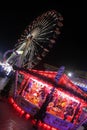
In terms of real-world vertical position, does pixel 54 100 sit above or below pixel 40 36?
below

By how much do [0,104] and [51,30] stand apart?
1018 cm

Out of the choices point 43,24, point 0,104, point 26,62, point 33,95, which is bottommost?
point 0,104

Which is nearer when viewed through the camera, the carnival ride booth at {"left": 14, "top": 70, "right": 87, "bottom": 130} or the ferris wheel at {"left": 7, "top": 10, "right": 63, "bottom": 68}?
the carnival ride booth at {"left": 14, "top": 70, "right": 87, "bottom": 130}

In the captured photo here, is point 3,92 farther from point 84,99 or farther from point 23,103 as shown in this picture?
point 84,99

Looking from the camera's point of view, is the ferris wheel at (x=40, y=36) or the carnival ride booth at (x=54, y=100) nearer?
the carnival ride booth at (x=54, y=100)

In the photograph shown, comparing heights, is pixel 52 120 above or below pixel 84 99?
below

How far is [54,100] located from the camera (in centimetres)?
1747

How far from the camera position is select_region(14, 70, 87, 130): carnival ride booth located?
14.3m

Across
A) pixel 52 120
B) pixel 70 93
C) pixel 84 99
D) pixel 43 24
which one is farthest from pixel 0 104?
pixel 43 24

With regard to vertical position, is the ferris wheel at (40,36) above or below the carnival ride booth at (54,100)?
above

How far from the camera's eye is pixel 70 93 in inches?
555

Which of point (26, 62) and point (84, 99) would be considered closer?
point (84, 99)

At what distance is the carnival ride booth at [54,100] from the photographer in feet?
47.0

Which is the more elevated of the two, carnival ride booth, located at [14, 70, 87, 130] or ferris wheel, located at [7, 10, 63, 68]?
ferris wheel, located at [7, 10, 63, 68]
